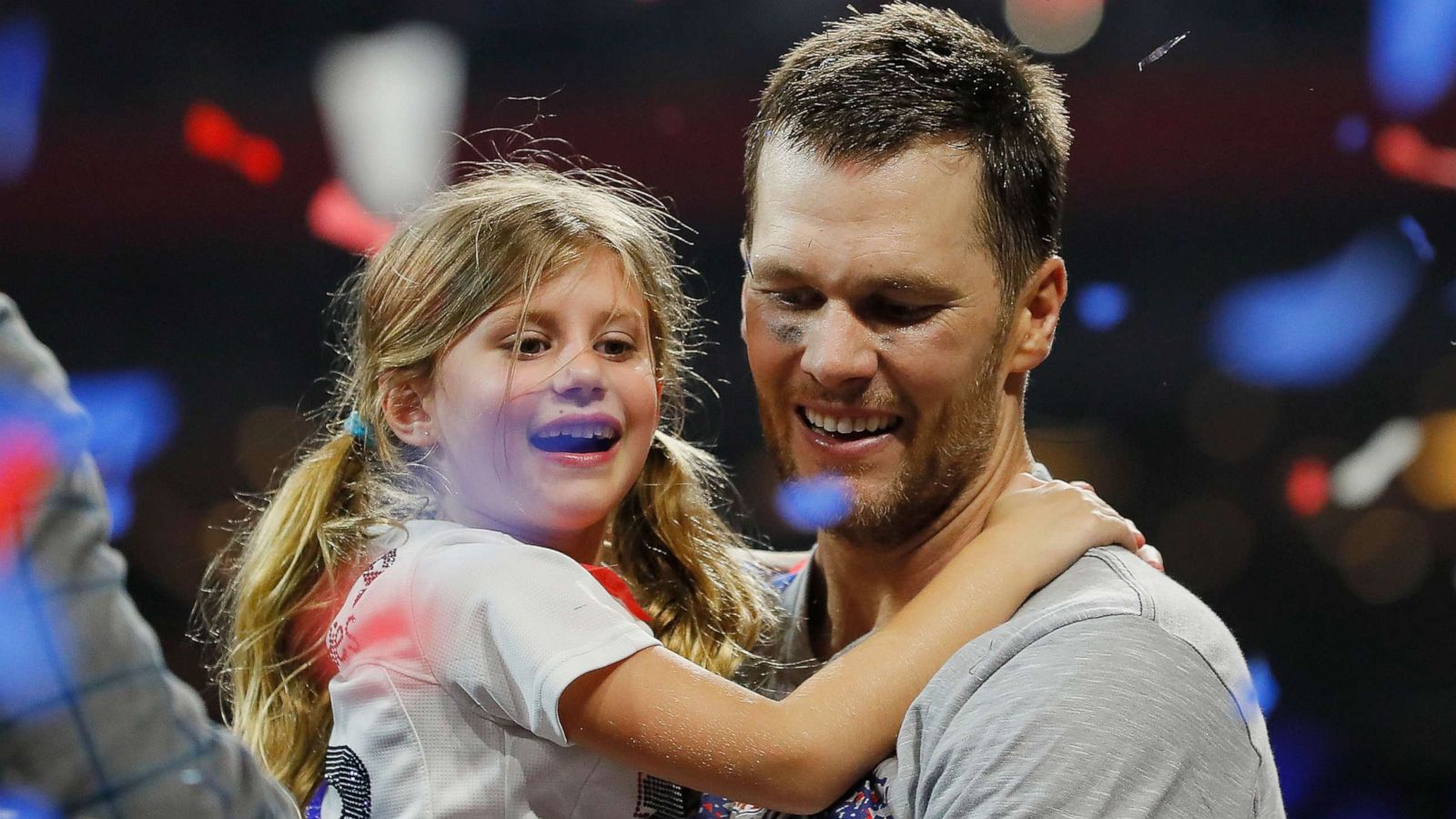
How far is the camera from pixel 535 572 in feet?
4.46

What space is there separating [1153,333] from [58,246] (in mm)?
2201

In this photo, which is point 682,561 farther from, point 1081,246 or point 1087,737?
point 1081,246

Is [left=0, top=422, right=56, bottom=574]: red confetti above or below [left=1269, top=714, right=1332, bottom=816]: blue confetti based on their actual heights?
above

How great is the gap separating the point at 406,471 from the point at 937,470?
611 mm

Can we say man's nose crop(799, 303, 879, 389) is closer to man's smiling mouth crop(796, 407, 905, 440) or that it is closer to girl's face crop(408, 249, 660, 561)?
man's smiling mouth crop(796, 407, 905, 440)

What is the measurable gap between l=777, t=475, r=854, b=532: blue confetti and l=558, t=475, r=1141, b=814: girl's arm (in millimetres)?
217

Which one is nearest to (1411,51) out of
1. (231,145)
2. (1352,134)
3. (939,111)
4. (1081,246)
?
(1352,134)

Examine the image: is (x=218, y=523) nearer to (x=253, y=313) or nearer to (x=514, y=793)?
(x=253, y=313)

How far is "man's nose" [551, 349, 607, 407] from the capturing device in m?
1.51

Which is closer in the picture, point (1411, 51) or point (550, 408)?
point (550, 408)

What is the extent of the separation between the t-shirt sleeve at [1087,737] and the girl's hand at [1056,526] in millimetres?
131

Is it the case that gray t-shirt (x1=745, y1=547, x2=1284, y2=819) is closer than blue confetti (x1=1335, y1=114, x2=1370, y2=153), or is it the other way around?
gray t-shirt (x1=745, y1=547, x2=1284, y2=819)

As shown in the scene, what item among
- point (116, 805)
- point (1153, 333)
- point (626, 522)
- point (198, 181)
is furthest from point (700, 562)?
point (198, 181)

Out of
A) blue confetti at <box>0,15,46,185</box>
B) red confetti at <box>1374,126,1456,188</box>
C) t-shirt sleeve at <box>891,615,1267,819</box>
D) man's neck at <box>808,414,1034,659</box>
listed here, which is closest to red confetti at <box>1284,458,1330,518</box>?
red confetti at <box>1374,126,1456,188</box>
